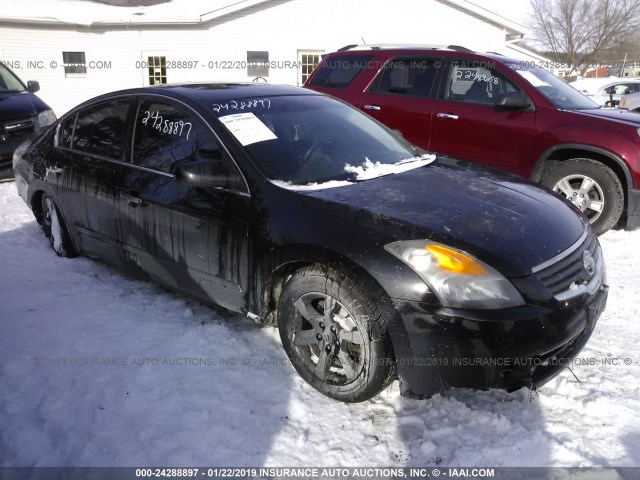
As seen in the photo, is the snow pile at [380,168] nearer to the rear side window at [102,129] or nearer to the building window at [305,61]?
the rear side window at [102,129]

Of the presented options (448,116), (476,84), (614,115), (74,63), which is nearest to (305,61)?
(74,63)

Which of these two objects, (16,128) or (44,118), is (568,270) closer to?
(16,128)

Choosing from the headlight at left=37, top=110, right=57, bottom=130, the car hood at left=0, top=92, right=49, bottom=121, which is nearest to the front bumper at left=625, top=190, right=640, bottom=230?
the headlight at left=37, top=110, right=57, bottom=130

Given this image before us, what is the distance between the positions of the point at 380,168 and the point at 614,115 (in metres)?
3.52

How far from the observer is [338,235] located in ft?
8.74

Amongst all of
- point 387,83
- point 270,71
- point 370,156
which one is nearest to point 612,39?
point 270,71

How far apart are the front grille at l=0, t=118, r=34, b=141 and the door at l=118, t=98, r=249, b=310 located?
503 centimetres

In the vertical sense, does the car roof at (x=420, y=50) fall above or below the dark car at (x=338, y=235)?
above

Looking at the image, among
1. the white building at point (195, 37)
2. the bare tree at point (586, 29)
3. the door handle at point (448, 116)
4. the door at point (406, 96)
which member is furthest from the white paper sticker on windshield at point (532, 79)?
the bare tree at point (586, 29)

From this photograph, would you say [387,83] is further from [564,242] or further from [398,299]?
[398,299]

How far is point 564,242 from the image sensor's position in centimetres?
279

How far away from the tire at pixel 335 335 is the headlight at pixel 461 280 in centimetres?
30

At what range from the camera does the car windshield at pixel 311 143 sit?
3.19 m

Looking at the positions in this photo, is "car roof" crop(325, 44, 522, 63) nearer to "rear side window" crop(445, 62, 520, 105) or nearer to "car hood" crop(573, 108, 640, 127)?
"rear side window" crop(445, 62, 520, 105)
